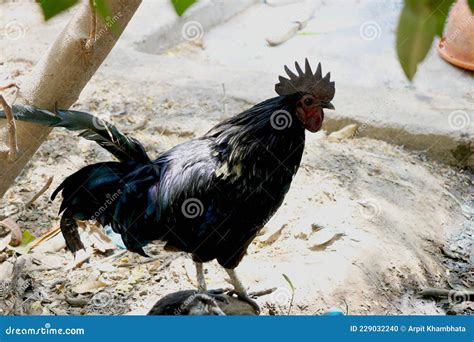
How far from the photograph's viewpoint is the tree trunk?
4.86 feet

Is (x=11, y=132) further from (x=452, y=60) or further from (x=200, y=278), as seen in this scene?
(x=452, y=60)

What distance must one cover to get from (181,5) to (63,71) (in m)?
1.00

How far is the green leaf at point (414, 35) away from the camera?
57 cm

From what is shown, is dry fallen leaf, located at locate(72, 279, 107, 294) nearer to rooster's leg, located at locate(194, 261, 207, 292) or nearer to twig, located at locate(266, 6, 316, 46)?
rooster's leg, located at locate(194, 261, 207, 292)

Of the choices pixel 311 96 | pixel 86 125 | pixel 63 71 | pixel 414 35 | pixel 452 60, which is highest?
pixel 414 35

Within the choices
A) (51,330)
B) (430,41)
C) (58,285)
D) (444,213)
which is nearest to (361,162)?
(444,213)

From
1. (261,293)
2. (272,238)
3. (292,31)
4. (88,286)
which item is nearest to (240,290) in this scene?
(261,293)

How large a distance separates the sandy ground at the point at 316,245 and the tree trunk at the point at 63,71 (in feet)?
1.86

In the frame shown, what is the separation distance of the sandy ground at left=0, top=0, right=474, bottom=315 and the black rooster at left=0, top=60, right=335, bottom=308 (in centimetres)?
28

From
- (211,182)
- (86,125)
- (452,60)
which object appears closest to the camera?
(86,125)

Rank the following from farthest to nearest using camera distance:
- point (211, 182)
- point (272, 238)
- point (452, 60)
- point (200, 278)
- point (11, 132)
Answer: point (452, 60)
point (272, 238)
point (200, 278)
point (211, 182)
point (11, 132)

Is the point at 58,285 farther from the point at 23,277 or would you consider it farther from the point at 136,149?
the point at 136,149

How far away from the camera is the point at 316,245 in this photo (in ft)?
6.61

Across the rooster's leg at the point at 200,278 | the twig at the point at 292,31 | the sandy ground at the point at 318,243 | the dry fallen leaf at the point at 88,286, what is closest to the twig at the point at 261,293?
the sandy ground at the point at 318,243
